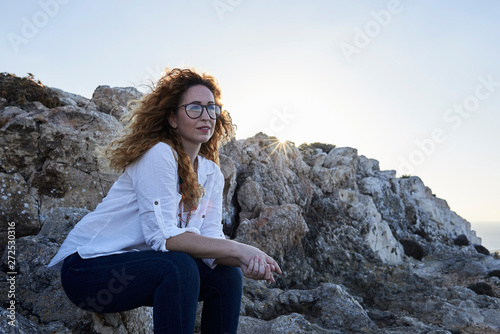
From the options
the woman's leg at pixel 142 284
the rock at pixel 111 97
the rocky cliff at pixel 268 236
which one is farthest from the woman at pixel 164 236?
the rock at pixel 111 97

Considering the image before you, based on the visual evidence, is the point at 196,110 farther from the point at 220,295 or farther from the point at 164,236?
the point at 220,295

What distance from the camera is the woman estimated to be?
7.57 feet

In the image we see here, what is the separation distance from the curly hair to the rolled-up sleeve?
15cm

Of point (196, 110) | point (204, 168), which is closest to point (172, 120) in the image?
point (196, 110)

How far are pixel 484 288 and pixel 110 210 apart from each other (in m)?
11.4

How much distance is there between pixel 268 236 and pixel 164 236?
5.66 metres

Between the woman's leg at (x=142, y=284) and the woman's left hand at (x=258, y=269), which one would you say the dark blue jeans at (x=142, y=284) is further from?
the woman's left hand at (x=258, y=269)

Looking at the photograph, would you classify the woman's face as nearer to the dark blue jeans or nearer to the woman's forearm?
the woman's forearm

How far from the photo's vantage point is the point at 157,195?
99.8 inches

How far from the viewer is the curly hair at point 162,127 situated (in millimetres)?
2799

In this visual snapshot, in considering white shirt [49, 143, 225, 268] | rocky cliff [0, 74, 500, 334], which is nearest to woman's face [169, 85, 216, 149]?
white shirt [49, 143, 225, 268]

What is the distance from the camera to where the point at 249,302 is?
5465mm

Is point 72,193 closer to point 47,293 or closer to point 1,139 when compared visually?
point 1,139

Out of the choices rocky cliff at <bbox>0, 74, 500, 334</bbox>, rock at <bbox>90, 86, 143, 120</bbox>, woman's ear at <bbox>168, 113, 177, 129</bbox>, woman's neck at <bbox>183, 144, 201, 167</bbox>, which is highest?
rock at <bbox>90, 86, 143, 120</bbox>
